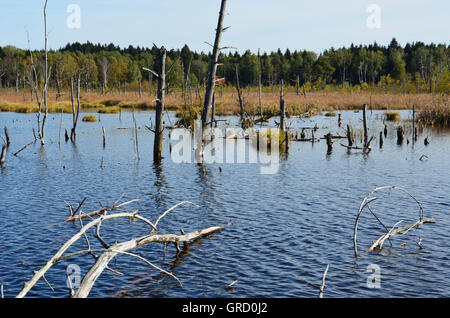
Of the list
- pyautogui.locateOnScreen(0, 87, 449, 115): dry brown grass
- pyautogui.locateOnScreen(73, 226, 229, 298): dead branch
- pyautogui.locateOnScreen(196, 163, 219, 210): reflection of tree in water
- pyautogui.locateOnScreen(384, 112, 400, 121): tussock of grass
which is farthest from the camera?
pyautogui.locateOnScreen(0, 87, 449, 115): dry brown grass

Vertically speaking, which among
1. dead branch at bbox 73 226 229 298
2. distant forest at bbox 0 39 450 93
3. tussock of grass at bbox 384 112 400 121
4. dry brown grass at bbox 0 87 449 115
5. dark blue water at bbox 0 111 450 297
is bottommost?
dark blue water at bbox 0 111 450 297

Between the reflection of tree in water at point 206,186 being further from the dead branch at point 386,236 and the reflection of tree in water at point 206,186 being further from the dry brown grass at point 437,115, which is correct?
the dry brown grass at point 437,115

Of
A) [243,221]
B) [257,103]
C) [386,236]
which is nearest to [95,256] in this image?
[243,221]

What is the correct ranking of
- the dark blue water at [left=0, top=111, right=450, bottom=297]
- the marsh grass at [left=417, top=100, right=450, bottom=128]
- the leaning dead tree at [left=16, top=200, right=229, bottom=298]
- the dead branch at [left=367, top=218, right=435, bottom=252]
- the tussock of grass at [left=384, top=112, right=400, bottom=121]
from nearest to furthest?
the leaning dead tree at [left=16, top=200, right=229, bottom=298]
the dark blue water at [left=0, top=111, right=450, bottom=297]
the dead branch at [left=367, top=218, right=435, bottom=252]
the marsh grass at [left=417, top=100, right=450, bottom=128]
the tussock of grass at [left=384, top=112, right=400, bottom=121]

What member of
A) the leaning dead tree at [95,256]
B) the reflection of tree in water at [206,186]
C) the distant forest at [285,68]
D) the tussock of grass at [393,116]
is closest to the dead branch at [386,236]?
the leaning dead tree at [95,256]

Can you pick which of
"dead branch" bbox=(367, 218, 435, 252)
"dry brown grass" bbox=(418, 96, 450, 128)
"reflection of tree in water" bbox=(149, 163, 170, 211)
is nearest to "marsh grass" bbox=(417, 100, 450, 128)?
"dry brown grass" bbox=(418, 96, 450, 128)

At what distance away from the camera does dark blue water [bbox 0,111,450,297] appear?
33.6 ft

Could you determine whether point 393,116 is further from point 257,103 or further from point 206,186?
point 206,186

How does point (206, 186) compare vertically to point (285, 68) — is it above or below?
below

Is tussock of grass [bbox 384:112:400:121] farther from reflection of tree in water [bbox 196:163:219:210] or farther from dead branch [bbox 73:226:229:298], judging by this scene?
dead branch [bbox 73:226:229:298]

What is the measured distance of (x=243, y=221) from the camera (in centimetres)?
1512

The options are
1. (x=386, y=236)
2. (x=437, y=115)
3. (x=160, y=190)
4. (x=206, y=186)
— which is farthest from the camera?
(x=437, y=115)

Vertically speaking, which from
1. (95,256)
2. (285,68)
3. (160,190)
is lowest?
(160,190)
